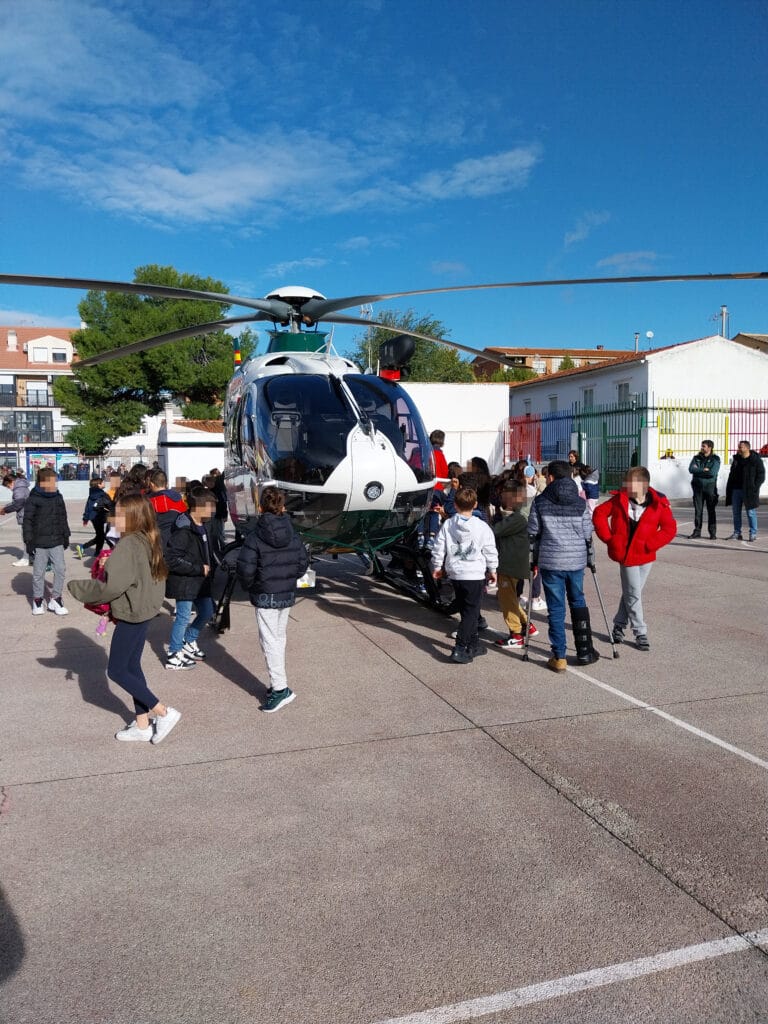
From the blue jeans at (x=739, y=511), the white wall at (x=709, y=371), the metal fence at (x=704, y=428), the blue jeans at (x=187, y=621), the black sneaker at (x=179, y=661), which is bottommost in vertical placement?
the black sneaker at (x=179, y=661)

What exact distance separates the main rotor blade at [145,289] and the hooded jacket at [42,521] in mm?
2482

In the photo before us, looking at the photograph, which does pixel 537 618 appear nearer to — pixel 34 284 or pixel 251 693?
pixel 251 693

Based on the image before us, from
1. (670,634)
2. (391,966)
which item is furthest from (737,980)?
(670,634)

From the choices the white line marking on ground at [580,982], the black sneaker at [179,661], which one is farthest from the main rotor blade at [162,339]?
the white line marking on ground at [580,982]

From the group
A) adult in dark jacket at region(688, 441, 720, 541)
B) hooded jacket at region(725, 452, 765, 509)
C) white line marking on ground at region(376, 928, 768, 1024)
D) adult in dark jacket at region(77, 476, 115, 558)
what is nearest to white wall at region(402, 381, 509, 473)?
adult in dark jacket at region(688, 441, 720, 541)

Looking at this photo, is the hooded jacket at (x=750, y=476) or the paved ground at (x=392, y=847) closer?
the paved ground at (x=392, y=847)

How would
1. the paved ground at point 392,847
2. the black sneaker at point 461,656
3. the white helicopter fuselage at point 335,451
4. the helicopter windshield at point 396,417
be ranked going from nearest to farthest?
the paved ground at point 392,847, the black sneaker at point 461,656, the white helicopter fuselage at point 335,451, the helicopter windshield at point 396,417

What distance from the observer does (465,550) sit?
20.5ft

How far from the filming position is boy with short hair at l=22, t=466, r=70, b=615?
27.8 ft

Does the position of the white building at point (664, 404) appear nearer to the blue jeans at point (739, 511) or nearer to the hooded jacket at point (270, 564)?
the blue jeans at point (739, 511)

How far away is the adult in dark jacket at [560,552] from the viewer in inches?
237

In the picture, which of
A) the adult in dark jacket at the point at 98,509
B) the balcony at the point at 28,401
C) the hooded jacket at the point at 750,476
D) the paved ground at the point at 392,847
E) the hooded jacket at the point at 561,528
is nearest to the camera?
the paved ground at the point at 392,847

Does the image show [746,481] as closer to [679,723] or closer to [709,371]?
[679,723]

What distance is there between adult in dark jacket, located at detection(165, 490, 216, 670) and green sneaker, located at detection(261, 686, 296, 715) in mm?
1345
